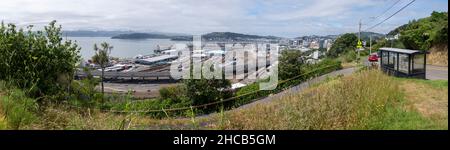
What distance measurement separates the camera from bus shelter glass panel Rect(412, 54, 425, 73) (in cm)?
1366

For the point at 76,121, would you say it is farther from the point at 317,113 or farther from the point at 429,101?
the point at 429,101

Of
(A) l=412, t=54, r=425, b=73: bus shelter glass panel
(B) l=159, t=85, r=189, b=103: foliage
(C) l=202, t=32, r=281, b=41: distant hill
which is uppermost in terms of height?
(C) l=202, t=32, r=281, b=41: distant hill

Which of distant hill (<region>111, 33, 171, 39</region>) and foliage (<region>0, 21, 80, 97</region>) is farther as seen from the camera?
distant hill (<region>111, 33, 171, 39</region>)

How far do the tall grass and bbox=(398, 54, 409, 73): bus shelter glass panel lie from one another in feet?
26.9

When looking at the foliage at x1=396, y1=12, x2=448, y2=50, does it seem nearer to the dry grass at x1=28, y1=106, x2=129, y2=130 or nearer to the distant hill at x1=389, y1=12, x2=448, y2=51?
the distant hill at x1=389, y1=12, x2=448, y2=51

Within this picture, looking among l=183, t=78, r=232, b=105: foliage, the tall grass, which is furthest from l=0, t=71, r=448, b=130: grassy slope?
l=183, t=78, r=232, b=105: foliage

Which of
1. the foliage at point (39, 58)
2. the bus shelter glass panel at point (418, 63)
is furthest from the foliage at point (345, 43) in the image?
the foliage at point (39, 58)

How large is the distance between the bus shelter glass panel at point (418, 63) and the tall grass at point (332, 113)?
27.9ft

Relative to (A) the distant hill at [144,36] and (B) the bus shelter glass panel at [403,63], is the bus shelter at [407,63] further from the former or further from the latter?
(A) the distant hill at [144,36]

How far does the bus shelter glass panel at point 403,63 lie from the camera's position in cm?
1347

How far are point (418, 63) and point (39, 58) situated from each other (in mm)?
11966

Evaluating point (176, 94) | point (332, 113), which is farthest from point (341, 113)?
point (176, 94)
